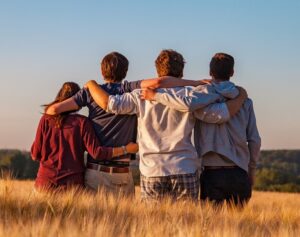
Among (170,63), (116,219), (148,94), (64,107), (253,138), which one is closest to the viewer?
(116,219)

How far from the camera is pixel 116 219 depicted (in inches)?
195

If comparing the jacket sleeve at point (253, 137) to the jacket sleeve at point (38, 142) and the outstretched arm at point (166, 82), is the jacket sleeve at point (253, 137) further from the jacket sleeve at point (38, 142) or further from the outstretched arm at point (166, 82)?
the jacket sleeve at point (38, 142)

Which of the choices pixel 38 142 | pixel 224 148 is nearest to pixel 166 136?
pixel 224 148

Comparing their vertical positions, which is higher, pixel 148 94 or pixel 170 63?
pixel 170 63

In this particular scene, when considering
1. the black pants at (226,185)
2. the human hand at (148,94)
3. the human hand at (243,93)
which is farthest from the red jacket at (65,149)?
the human hand at (243,93)

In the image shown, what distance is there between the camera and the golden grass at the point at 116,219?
4.20 m

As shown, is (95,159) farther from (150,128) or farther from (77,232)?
(77,232)

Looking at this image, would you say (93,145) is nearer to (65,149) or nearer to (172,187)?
(65,149)

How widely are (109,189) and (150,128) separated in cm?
80

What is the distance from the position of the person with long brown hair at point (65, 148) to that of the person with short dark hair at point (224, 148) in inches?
29.5

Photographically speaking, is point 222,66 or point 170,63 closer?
point 170,63

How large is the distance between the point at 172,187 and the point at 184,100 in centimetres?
89

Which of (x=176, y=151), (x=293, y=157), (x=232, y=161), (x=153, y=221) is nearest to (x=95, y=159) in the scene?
(x=176, y=151)

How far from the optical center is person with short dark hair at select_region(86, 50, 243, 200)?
6.57 m
